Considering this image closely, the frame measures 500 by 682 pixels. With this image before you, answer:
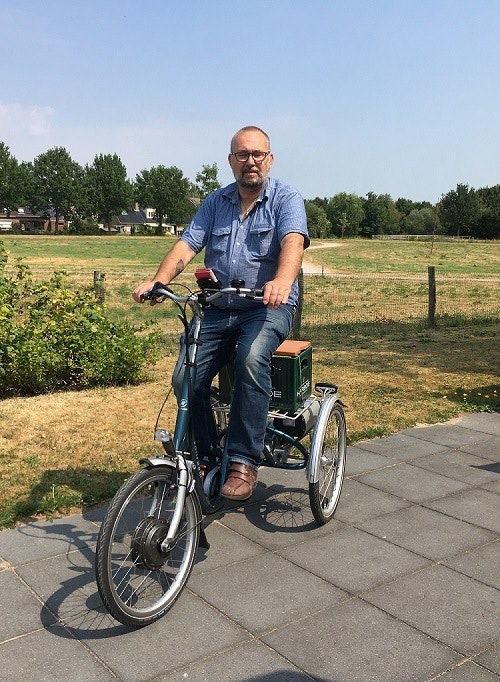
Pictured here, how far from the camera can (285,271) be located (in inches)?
136

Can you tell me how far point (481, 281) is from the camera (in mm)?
27094

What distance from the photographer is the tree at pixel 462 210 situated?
86812 mm

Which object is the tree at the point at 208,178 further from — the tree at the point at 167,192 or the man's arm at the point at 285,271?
the man's arm at the point at 285,271

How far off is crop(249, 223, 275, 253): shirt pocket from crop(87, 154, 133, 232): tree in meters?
119

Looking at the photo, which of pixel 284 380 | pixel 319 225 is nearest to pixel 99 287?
pixel 284 380

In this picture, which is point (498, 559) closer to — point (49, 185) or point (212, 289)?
point (212, 289)

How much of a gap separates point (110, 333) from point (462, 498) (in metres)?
4.45

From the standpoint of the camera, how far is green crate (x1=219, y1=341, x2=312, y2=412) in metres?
3.86

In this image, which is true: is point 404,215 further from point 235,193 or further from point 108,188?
point 235,193

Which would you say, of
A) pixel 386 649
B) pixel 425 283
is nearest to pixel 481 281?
pixel 425 283

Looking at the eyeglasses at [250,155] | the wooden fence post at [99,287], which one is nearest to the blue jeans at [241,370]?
the eyeglasses at [250,155]

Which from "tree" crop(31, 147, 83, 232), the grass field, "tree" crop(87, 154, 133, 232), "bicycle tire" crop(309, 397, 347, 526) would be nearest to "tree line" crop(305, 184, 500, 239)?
"tree" crop(87, 154, 133, 232)

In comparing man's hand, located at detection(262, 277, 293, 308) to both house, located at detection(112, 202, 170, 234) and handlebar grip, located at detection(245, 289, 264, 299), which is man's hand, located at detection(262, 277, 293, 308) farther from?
house, located at detection(112, 202, 170, 234)

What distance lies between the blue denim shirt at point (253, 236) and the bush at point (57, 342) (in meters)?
3.58
